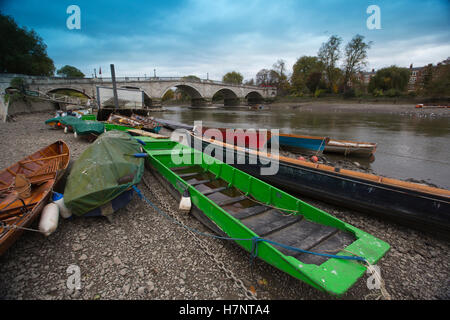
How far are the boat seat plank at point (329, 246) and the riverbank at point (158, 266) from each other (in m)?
0.43

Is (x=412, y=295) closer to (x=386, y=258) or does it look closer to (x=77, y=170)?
(x=386, y=258)

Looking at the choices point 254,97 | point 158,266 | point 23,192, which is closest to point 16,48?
point 23,192

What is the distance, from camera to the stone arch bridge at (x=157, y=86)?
2990 cm

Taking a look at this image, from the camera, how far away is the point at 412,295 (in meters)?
3.06

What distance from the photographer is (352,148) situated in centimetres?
1023

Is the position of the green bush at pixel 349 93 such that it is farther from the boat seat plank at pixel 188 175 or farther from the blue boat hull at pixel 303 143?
the boat seat plank at pixel 188 175

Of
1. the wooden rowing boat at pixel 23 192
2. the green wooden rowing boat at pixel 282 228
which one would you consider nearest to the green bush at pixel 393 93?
the green wooden rowing boat at pixel 282 228

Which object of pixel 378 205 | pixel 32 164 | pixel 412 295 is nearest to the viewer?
pixel 412 295

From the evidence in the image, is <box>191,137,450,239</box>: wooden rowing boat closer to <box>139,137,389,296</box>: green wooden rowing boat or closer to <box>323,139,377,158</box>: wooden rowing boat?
<box>139,137,389,296</box>: green wooden rowing boat

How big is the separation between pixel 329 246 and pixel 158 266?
2751 millimetres

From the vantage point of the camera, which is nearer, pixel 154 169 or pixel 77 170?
pixel 77 170

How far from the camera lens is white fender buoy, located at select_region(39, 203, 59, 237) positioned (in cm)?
331
